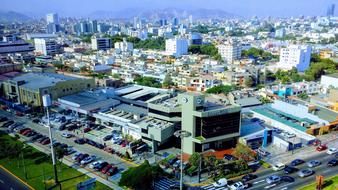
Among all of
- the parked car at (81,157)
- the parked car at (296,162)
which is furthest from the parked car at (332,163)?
the parked car at (81,157)

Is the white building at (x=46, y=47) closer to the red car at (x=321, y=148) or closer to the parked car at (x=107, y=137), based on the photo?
the parked car at (x=107, y=137)

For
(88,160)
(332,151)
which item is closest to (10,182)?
(88,160)

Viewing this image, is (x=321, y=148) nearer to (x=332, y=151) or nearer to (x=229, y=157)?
(x=332, y=151)

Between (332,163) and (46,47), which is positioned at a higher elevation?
(46,47)

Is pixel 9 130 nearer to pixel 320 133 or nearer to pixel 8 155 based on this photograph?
pixel 8 155

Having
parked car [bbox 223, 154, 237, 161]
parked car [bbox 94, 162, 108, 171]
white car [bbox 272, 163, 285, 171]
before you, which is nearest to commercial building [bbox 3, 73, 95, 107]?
parked car [bbox 94, 162, 108, 171]

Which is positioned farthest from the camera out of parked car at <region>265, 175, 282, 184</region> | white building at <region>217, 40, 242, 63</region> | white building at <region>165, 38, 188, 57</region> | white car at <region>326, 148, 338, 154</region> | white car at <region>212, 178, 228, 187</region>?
white building at <region>165, 38, 188, 57</region>

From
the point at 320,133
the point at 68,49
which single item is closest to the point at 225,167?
the point at 320,133

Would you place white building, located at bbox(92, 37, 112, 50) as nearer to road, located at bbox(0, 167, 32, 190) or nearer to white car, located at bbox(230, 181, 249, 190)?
road, located at bbox(0, 167, 32, 190)
